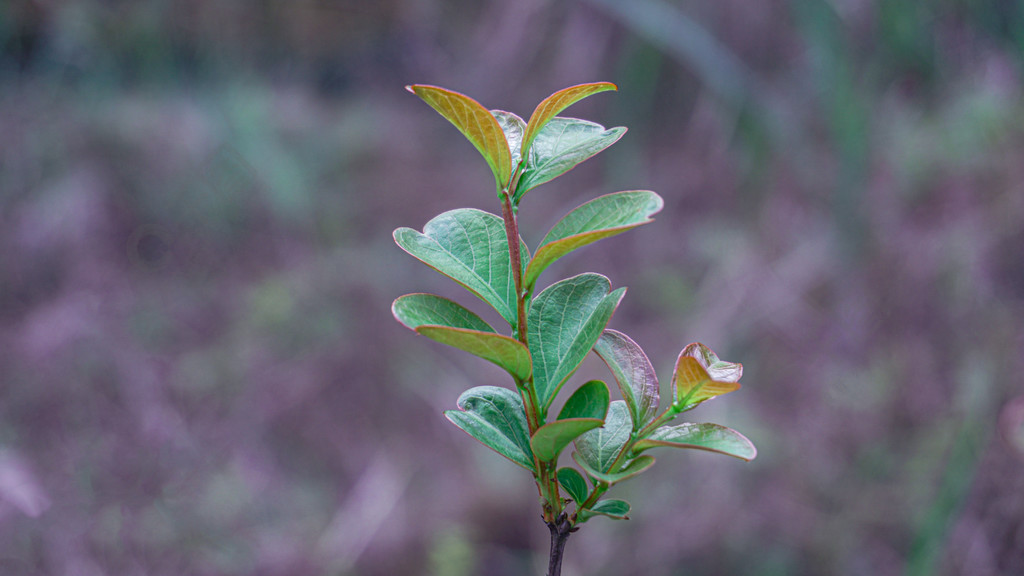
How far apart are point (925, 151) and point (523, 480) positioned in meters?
1.24

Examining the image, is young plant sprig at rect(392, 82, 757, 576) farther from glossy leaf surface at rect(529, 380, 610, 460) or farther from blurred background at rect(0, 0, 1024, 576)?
blurred background at rect(0, 0, 1024, 576)

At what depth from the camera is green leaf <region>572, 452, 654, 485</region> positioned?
0.20 metres

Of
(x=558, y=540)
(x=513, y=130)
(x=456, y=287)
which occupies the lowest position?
(x=456, y=287)

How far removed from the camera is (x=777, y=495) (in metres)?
1.06

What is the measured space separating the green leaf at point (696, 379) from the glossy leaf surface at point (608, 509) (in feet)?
0.13

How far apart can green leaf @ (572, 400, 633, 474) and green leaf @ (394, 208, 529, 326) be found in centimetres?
5

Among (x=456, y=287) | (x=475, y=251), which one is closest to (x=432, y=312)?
(x=475, y=251)

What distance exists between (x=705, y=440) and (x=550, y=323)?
0.20ft

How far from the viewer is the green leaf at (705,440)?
188mm

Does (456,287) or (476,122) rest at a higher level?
(476,122)

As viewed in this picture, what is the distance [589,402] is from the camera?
0.22 m

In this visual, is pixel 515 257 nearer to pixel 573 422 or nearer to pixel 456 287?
pixel 573 422

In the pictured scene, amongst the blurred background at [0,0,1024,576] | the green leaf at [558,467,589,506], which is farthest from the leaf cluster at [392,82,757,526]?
the blurred background at [0,0,1024,576]

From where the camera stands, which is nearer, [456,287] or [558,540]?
[558,540]
